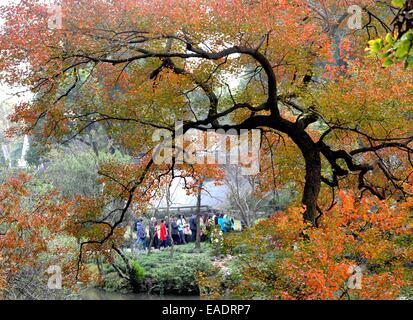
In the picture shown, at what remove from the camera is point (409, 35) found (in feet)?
9.00

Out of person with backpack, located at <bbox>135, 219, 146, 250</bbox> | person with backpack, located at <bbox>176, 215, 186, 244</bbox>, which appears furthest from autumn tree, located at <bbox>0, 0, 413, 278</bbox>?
person with backpack, located at <bbox>176, 215, 186, 244</bbox>

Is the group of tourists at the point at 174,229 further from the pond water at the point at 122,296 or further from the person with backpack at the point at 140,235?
the pond water at the point at 122,296

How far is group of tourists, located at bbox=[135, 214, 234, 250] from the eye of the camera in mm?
19328

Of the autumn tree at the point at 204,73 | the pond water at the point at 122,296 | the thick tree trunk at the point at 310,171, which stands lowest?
the pond water at the point at 122,296

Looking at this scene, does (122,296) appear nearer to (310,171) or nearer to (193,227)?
(193,227)

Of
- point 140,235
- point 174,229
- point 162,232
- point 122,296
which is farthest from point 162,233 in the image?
point 122,296

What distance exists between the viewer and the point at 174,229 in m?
20.4

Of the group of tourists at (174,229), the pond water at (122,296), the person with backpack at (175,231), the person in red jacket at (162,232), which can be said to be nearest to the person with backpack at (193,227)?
the group of tourists at (174,229)

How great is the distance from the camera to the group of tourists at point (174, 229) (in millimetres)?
19328

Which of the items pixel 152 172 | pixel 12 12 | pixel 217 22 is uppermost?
pixel 12 12
